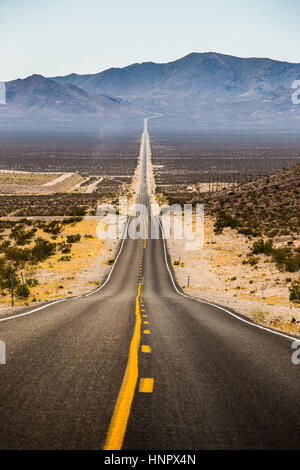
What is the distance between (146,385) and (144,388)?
129mm

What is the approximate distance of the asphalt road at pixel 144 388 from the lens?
468 cm

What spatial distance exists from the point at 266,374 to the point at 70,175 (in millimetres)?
151377

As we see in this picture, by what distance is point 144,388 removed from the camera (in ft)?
19.8

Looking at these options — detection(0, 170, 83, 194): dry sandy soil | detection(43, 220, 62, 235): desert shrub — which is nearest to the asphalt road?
detection(43, 220, 62, 235): desert shrub

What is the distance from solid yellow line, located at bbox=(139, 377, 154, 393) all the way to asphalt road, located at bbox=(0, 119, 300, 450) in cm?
2

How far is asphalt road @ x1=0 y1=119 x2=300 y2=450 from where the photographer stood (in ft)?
15.4

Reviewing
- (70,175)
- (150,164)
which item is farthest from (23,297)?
(150,164)

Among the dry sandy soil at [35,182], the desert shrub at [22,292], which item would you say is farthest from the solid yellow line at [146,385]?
the dry sandy soil at [35,182]

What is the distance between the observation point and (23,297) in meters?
25.3

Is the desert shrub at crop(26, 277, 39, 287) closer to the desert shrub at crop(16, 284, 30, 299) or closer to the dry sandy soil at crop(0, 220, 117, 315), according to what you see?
the dry sandy soil at crop(0, 220, 117, 315)

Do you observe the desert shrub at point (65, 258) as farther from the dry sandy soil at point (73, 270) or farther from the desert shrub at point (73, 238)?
the desert shrub at point (73, 238)

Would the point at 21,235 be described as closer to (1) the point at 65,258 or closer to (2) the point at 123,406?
(1) the point at 65,258

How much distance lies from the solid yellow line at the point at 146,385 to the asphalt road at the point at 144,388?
0.02 m
